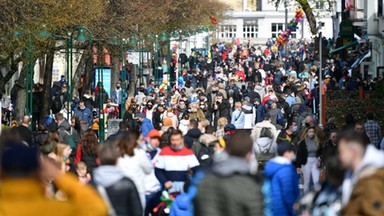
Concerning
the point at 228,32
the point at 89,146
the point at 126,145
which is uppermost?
the point at 228,32

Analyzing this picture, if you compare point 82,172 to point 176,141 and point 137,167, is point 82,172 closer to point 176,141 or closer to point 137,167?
point 137,167

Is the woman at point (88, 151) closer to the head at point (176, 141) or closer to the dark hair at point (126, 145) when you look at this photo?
the head at point (176, 141)

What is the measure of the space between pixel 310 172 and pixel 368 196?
33.5ft

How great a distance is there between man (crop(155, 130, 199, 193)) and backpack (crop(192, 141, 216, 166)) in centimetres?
65

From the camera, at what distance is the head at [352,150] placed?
34.0 feet

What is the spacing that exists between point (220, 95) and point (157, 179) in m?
23.3

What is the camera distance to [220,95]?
4041cm

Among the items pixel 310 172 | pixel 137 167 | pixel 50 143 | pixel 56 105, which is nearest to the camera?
pixel 137 167

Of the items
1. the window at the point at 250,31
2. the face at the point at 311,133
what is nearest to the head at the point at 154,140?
the face at the point at 311,133

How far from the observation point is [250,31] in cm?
17562

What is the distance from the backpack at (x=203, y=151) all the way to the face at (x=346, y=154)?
292 inches

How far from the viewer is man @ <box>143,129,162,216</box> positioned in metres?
16.2

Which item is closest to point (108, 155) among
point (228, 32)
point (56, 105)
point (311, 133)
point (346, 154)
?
point (346, 154)

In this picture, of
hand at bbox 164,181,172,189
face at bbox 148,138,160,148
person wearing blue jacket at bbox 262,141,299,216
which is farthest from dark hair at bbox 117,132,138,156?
face at bbox 148,138,160,148
